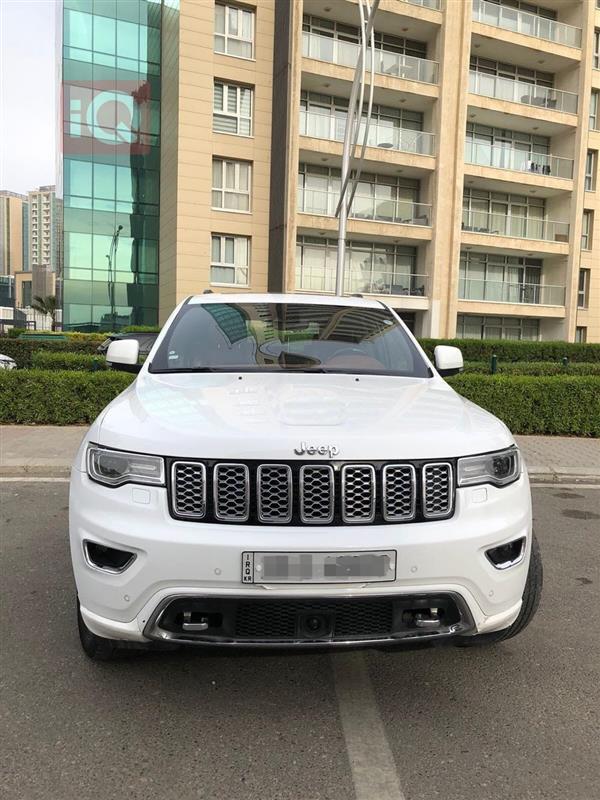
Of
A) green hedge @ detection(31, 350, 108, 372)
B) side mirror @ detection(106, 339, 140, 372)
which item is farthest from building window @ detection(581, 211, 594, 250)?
side mirror @ detection(106, 339, 140, 372)

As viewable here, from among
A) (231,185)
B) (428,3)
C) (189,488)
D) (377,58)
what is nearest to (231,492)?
(189,488)

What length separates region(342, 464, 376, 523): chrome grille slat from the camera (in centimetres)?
237

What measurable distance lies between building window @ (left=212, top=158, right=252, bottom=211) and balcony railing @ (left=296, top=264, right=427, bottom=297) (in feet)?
12.5

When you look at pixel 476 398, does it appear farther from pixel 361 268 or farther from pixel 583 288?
pixel 583 288

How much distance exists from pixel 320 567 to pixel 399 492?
40cm

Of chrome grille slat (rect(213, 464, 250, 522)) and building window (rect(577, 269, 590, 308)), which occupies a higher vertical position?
building window (rect(577, 269, 590, 308))

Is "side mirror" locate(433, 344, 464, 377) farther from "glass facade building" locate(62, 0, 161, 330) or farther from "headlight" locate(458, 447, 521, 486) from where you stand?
"glass facade building" locate(62, 0, 161, 330)

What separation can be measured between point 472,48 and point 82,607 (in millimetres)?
31869

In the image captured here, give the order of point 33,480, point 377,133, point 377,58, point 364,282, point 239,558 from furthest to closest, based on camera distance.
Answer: point 364,282 < point 377,58 < point 377,133 < point 33,480 < point 239,558

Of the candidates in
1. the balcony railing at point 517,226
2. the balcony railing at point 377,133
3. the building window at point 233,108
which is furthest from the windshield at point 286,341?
the balcony railing at point 517,226

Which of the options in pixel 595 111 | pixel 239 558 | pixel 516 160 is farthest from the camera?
pixel 595 111

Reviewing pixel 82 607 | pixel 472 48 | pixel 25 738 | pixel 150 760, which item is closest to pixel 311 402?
pixel 82 607

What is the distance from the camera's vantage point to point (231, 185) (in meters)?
26.9

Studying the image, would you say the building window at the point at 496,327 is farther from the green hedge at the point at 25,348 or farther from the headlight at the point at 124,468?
the headlight at the point at 124,468
